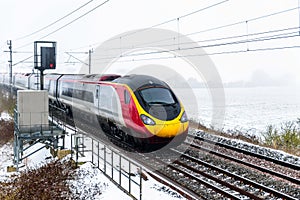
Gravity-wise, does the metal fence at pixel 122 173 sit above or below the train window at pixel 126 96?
below

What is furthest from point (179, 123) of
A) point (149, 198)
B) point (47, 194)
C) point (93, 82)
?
point (93, 82)

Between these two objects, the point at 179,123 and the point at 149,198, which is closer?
the point at 149,198

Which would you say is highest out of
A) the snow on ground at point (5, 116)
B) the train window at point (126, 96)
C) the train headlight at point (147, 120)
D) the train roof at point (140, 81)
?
the train roof at point (140, 81)

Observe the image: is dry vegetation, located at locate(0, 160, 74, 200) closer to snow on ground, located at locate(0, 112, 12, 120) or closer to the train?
the train

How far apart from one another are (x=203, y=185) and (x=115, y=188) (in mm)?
2563

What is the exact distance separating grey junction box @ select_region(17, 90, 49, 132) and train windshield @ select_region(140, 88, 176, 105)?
5.64m

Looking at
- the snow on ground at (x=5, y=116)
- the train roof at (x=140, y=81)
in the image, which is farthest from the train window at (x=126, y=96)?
the snow on ground at (x=5, y=116)

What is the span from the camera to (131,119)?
1275 cm

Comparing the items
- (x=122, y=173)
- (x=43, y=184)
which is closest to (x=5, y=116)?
(x=43, y=184)

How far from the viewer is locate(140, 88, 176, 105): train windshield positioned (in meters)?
12.9

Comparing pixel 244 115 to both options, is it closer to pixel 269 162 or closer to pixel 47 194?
pixel 269 162

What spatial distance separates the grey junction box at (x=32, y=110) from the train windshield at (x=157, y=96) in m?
5.64

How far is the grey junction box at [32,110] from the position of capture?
52.2 feet

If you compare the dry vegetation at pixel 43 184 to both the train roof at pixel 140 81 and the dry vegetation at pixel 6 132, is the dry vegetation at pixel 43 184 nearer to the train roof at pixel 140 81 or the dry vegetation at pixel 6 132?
the train roof at pixel 140 81
